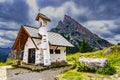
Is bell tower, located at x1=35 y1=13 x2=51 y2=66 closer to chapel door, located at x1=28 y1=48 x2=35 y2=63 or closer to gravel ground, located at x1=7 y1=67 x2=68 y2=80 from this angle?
chapel door, located at x1=28 y1=48 x2=35 y2=63

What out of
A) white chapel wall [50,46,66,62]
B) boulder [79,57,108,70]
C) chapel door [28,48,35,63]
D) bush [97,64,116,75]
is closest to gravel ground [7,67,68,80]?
boulder [79,57,108,70]

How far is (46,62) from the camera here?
2492 cm

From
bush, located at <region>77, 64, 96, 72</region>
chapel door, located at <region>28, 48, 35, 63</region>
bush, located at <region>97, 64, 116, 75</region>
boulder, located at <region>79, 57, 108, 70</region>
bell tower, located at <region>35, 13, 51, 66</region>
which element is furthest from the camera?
chapel door, located at <region>28, 48, 35, 63</region>

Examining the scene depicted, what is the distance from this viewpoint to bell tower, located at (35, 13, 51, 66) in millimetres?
→ 25094

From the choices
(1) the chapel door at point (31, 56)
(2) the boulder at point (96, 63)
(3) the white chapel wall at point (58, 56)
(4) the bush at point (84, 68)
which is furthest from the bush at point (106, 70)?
(1) the chapel door at point (31, 56)

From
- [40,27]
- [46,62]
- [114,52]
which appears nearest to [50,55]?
[46,62]

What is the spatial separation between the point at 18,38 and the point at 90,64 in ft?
48.1

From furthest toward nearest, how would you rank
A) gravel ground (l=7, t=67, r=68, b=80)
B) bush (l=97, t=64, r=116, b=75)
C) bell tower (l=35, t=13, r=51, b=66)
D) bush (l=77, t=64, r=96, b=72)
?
bell tower (l=35, t=13, r=51, b=66) → bush (l=77, t=64, r=96, b=72) → bush (l=97, t=64, r=116, b=75) → gravel ground (l=7, t=67, r=68, b=80)

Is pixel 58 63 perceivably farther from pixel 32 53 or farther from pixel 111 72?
pixel 111 72

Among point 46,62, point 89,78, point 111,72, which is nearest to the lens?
point 89,78

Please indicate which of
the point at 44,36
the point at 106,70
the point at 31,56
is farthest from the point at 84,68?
the point at 31,56

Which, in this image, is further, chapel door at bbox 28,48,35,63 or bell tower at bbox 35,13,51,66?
chapel door at bbox 28,48,35,63

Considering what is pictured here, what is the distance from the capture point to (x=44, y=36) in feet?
84.6

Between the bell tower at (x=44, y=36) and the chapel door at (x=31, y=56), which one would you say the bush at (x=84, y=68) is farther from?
the chapel door at (x=31, y=56)
